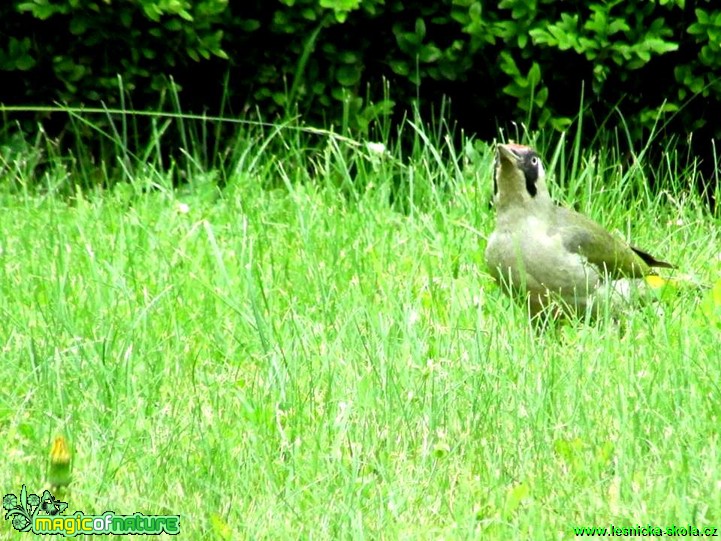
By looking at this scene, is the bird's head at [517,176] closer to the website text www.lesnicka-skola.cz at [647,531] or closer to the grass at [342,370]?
the grass at [342,370]

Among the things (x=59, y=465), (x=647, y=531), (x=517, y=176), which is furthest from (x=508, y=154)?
(x=59, y=465)

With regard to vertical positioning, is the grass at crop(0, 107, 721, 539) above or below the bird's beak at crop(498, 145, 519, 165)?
below

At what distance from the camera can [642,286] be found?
5.02 meters

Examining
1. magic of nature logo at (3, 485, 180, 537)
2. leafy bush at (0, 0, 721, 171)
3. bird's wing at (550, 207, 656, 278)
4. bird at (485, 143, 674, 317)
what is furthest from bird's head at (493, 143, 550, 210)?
magic of nature logo at (3, 485, 180, 537)

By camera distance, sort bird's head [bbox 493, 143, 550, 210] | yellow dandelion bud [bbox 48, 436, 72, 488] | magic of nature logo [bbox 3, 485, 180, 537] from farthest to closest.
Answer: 1. bird's head [bbox 493, 143, 550, 210]
2. yellow dandelion bud [bbox 48, 436, 72, 488]
3. magic of nature logo [bbox 3, 485, 180, 537]

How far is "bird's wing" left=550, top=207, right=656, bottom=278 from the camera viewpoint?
4.88 meters

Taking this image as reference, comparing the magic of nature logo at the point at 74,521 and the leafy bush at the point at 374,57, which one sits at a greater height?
the leafy bush at the point at 374,57

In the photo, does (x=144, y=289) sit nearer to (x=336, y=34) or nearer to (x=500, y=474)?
(x=500, y=474)

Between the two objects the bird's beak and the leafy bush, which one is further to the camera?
the leafy bush

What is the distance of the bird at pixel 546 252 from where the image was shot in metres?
4.82

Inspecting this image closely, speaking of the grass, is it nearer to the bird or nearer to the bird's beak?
the bird

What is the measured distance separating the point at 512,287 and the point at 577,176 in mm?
1659

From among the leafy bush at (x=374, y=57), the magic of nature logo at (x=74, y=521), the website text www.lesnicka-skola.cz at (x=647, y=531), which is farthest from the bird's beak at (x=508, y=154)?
the magic of nature logo at (x=74, y=521)

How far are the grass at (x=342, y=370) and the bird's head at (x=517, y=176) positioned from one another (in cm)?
40
